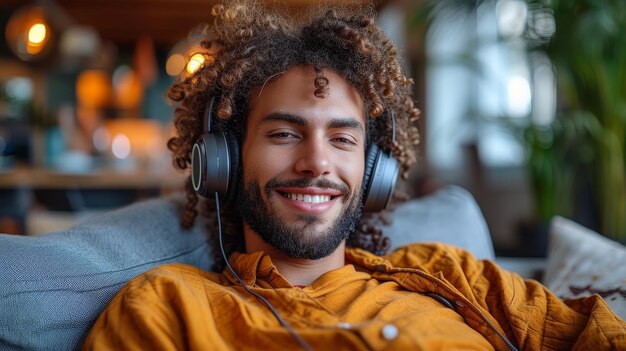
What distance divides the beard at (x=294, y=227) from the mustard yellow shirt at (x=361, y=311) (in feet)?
0.15

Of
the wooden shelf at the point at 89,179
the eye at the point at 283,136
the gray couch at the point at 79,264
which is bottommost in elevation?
the wooden shelf at the point at 89,179

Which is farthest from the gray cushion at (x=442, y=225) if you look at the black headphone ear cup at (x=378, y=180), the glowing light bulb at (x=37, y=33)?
the glowing light bulb at (x=37, y=33)

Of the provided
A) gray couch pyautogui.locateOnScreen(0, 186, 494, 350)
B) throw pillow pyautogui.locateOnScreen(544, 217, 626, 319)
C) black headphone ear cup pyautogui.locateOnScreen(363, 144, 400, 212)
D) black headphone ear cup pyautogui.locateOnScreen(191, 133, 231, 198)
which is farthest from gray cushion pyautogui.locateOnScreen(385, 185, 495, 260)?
black headphone ear cup pyautogui.locateOnScreen(191, 133, 231, 198)

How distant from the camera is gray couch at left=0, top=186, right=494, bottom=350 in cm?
105

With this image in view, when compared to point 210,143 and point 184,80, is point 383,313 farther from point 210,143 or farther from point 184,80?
point 184,80

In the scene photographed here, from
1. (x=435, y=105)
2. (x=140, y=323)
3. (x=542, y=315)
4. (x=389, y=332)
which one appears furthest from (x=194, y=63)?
(x=435, y=105)

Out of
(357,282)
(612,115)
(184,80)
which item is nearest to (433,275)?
(357,282)

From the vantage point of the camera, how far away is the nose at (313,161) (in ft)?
4.11

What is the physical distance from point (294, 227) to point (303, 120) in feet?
0.71

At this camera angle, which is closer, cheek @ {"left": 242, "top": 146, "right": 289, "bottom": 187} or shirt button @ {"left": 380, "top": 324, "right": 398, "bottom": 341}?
shirt button @ {"left": 380, "top": 324, "right": 398, "bottom": 341}

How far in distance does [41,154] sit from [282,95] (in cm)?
543

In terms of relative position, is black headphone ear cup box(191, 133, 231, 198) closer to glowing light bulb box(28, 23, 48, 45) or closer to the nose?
the nose

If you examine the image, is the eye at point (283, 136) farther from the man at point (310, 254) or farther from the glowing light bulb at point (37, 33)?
the glowing light bulb at point (37, 33)

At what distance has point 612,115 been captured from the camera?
2791 millimetres
